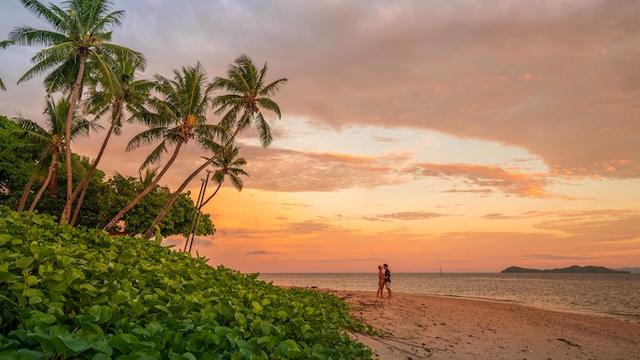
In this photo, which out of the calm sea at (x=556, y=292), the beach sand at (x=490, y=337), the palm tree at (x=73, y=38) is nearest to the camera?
the beach sand at (x=490, y=337)

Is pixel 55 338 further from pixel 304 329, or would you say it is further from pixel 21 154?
pixel 21 154

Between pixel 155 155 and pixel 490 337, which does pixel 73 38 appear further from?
pixel 490 337

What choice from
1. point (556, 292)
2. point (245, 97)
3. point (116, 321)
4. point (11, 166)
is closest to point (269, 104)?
point (245, 97)

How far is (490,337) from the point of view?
14531 mm

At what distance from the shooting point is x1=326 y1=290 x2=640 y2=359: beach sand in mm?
10682

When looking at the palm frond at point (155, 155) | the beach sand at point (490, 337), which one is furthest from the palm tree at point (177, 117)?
the beach sand at point (490, 337)

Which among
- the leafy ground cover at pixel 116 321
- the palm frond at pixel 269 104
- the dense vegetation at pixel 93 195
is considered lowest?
the leafy ground cover at pixel 116 321

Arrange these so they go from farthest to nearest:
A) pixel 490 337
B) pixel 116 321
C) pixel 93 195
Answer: pixel 93 195
pixel 490 337
pixel 116 321

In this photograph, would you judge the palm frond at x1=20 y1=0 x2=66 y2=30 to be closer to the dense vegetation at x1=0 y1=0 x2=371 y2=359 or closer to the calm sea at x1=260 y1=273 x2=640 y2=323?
the dense vegetation at x1=0 y1=0 x2=371 y2=359

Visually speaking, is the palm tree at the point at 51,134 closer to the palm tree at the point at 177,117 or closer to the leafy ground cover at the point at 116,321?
the palm tree at the point at 177,117

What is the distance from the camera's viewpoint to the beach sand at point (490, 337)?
1068 cm

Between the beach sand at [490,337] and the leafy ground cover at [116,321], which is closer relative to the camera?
the leafy ground cover at [116,321]

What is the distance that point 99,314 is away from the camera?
127 inches

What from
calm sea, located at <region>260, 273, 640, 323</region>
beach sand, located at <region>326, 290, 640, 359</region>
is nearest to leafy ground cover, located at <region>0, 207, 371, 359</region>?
beach sand, located at <region>326, 290, 640, 359</region>
